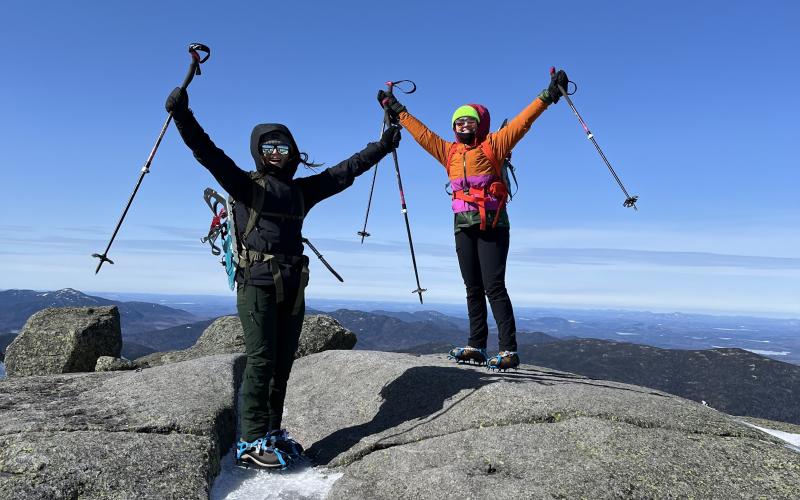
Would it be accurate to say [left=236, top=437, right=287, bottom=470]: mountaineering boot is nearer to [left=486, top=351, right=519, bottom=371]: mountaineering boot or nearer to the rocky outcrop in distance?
[left=486, top=351, right=519, bottom=371]: mountaineering boot

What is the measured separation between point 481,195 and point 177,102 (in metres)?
5.47

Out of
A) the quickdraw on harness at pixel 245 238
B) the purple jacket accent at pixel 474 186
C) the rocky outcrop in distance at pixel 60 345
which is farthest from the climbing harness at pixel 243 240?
the rocky outcrop in distance at pixel 60 345

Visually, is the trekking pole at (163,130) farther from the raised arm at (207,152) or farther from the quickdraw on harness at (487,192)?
the quickdraw on harness at (487,192)

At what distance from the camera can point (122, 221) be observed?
7.62 metres

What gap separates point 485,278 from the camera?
9.36 m

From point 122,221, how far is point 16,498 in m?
4.02

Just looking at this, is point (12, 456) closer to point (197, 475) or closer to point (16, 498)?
point (16, 498)

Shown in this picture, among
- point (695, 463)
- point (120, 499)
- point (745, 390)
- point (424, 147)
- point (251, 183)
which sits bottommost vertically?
point (745, 390)

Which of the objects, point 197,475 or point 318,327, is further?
point 318,327

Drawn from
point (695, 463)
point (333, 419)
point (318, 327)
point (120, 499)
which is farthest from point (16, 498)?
point (318, 327)

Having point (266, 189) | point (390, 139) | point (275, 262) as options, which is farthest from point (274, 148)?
point (390, 139)

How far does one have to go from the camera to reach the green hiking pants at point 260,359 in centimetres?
690

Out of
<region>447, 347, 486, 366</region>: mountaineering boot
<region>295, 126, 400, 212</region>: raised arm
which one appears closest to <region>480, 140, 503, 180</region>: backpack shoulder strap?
<region>295, 126, 400, 212</region>: raised arm

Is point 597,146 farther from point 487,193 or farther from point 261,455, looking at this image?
point 261,455
